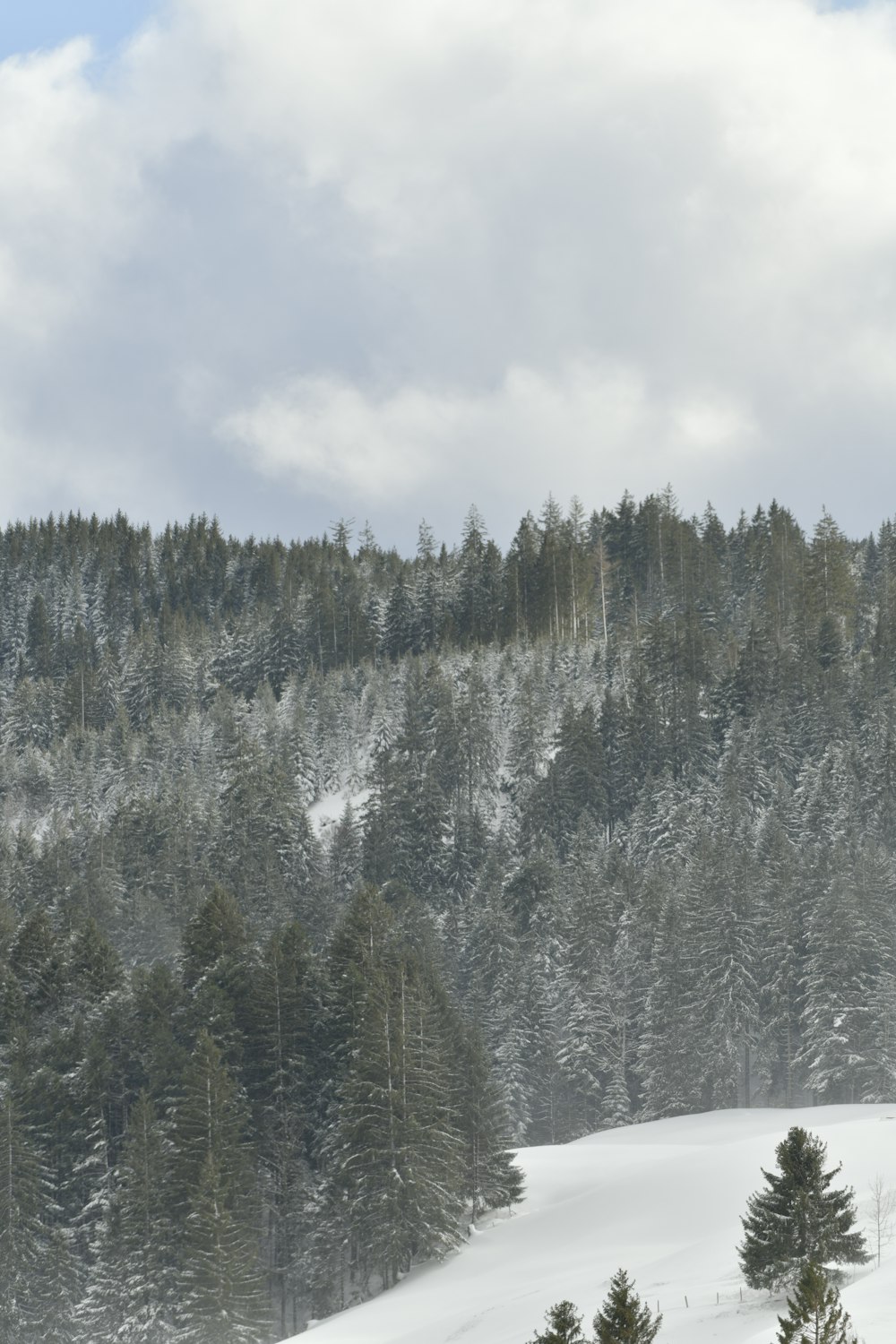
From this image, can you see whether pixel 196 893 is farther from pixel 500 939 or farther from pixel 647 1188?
pixel 647 1188

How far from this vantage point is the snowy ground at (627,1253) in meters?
32.8

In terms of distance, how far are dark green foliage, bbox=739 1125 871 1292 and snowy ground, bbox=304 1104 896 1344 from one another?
0.66m

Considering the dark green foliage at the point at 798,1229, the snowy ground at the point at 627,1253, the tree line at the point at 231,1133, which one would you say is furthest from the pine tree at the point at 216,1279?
the dark green foliage at the point at 798,1229

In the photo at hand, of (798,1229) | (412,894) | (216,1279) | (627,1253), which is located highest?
(412,894)

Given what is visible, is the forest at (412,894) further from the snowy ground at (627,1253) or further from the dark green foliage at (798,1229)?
the dark green foliage at (798,1229)

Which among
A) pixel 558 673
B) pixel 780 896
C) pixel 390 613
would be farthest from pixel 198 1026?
pixel 390 613

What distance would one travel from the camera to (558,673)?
14000 centimetres

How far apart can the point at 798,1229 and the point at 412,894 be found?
7399 centimetres

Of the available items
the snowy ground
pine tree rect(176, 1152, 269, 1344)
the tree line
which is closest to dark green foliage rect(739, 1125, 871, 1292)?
the snowy ground

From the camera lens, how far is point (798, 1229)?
106 ft

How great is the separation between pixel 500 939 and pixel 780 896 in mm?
18620

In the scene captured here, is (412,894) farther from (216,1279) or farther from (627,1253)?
(627,1253)

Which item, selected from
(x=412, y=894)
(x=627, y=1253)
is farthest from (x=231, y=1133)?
(x=412, y=894)

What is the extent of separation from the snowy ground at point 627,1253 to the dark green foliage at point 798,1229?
662 millimetres
